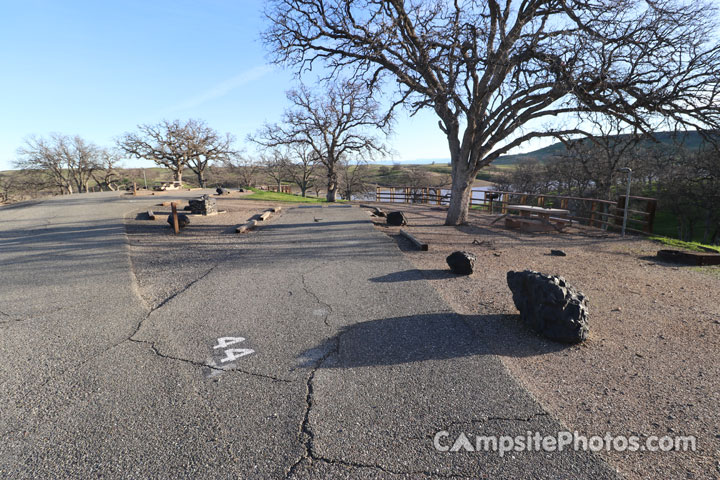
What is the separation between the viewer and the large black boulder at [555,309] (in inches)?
145

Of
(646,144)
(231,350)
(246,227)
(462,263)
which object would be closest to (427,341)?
(231,350)

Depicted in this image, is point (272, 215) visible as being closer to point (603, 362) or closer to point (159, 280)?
point (159, 280)

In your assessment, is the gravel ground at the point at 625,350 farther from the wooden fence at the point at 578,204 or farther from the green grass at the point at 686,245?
the wooden fence at the point at 578,204

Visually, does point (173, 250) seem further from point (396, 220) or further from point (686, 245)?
point (686, 245)

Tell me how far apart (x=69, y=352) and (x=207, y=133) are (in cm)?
4321

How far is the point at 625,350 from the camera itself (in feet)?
11.9

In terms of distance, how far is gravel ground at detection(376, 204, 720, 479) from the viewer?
245cm

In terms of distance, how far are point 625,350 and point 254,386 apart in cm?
371

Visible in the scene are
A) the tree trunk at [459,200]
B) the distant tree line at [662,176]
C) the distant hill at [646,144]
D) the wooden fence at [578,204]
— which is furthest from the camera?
the distant tree line at [662,176]

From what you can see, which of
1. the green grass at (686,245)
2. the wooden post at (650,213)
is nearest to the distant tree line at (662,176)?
the wooden post at (650,213)

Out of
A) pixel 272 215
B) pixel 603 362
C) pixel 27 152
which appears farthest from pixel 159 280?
pixel 27 152

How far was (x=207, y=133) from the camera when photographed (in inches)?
1633

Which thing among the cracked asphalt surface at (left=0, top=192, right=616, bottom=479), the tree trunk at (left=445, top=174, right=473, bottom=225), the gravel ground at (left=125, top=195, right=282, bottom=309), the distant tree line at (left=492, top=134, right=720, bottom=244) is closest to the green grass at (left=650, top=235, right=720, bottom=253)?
the tree trunk at (left=445, top=174, right=473, bottom=225)

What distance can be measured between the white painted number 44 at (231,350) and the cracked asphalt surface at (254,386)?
46 mm
